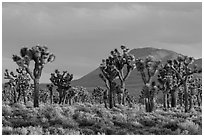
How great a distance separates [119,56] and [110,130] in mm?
16616

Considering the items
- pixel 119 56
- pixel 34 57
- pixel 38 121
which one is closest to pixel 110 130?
pixel 38 121

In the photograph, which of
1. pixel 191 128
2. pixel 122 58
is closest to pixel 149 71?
pixel 122 58

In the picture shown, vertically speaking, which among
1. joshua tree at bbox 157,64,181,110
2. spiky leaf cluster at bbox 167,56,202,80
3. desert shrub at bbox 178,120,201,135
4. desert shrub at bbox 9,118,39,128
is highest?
spiky leaf cluster at bbox 167,56,202,80

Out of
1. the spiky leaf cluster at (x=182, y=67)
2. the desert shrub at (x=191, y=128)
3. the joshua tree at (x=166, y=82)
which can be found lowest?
the desert shrub at (x=191, y=128)

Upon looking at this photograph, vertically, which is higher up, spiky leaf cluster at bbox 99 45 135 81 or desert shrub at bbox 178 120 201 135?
spiky leaf cluster at bbox 99 45 135 81

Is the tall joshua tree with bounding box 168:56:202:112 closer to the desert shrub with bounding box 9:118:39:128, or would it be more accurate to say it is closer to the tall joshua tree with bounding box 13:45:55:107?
the tall joshua tree with bounding box 13:45:55:107

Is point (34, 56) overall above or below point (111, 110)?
above

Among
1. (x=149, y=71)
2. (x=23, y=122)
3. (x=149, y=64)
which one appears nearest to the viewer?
(x=23, y=122)

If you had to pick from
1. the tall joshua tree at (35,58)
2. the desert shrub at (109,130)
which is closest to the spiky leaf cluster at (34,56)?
the tall joshua tree at (35,58)

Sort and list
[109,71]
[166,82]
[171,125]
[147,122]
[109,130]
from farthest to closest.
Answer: [166,82]
[109,71]
[147,122]
[171,125]
[109,130]

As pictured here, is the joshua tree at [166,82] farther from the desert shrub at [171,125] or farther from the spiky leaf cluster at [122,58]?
the desert shrub at [171,125]

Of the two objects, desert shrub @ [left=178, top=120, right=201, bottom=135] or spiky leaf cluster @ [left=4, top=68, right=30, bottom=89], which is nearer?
desert shrub @ [left=178, top=120, right=201, bottom=135]

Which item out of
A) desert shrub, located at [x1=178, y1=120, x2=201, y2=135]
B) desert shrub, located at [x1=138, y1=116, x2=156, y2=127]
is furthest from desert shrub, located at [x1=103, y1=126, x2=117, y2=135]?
desert shrub, located at [x1=178, y1=120, x2=201, y2=135]

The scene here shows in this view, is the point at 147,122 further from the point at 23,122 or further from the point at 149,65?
the point at 149,65
